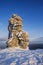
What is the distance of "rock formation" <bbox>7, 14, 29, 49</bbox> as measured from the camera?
1542 inches

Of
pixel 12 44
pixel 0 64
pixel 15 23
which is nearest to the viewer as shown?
pixel 0 64

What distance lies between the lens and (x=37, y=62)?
10.1 m

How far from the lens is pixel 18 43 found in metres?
39.8

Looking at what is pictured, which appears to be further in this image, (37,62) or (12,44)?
(12,44)

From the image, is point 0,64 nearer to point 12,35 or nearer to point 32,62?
point 32,62

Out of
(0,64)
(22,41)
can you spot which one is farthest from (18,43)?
(0,64)

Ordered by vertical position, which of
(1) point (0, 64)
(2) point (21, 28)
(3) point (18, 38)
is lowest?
(1) point (0, 64)

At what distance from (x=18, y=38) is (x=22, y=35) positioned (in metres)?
1.52

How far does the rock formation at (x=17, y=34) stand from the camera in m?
39.2

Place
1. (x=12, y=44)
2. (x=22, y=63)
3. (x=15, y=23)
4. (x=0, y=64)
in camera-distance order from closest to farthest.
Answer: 1. (x=22, y=63)
2. (x=0, y=64)
3. (x=12, y=44)
4. (x=15, y=23)

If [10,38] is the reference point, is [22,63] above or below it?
below

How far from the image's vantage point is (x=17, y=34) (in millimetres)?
39656

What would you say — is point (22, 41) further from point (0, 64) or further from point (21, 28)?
point (0, 64)

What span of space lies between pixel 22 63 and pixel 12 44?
27.8m
